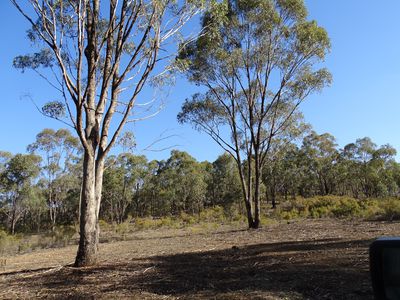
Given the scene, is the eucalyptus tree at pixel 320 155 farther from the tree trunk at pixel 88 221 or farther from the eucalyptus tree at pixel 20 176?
the tree trunk at pixel 88 221

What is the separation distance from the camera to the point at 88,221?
788cm

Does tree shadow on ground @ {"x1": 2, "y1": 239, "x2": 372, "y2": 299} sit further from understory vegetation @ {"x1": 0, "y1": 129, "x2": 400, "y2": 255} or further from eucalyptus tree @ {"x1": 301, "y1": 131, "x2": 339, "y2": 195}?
eucalyptus tree @ {"x1": 301, "y1": 131, "x2": 339, "y2": 195}

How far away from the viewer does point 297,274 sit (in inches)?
231

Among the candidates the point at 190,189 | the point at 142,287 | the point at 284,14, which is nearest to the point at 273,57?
the point at 284,14

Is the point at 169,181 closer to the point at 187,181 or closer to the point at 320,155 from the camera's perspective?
the point at 187,181

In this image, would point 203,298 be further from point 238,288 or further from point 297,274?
point 297,274

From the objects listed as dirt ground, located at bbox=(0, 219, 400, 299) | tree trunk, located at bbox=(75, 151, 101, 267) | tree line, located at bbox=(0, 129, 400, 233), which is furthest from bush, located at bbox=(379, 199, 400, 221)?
tree line, located at bbox=(0, 129, 400, 233)

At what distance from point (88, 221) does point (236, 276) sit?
11.2ft

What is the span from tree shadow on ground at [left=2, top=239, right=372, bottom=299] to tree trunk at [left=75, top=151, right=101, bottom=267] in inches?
13.6

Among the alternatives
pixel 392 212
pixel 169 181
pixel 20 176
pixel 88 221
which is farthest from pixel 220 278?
pixel 169 181

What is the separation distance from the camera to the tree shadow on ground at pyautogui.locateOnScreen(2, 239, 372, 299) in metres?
4.92

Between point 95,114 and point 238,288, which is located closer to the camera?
point 238,288

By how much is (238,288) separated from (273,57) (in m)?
14.9

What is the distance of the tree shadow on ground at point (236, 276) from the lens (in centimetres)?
492
